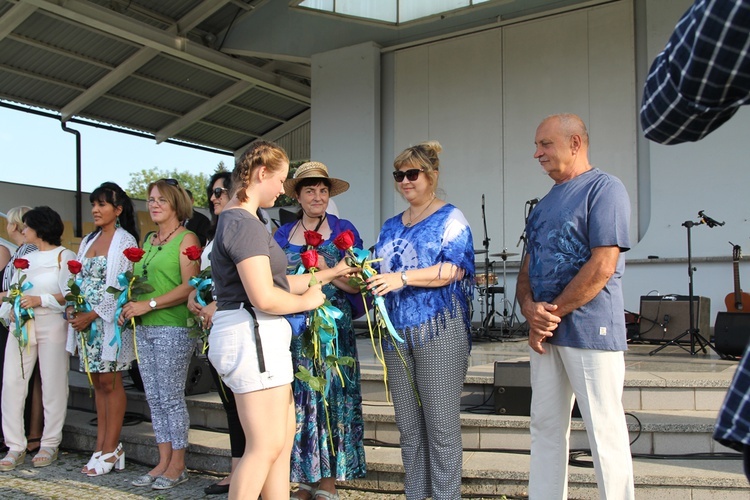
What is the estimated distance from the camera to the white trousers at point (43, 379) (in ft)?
15.1

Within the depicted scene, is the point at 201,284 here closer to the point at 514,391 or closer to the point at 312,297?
the point at 312,297

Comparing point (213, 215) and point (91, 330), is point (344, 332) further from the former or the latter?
point (91, 330)

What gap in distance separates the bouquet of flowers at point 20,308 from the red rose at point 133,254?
43.2 inches

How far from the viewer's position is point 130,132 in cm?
1351

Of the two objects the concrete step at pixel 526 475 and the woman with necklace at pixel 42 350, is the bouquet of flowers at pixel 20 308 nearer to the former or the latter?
the woman with necklace at pixel 42 350

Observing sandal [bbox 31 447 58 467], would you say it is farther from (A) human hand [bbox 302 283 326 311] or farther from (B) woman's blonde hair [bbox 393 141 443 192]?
(B) woman's blonde hair [bbox 393 141 443 192]

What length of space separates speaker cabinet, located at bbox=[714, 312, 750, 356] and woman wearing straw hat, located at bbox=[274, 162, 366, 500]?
10.9 ft

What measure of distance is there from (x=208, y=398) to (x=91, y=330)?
3.07ft

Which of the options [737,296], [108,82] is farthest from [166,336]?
[108,82]

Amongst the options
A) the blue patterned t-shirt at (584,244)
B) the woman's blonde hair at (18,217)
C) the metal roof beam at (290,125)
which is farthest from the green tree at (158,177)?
the blue patterned t-shirt at (584,244)

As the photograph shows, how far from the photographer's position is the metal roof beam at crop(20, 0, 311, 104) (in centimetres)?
886

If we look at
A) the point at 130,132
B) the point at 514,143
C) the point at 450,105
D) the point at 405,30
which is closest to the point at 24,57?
the point at 130,132

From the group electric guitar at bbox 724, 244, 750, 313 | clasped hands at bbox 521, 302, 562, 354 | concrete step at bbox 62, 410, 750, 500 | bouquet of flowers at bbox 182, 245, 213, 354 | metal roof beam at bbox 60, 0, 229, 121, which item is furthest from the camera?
metal roof beam at bbox 60, 0, 229, 121

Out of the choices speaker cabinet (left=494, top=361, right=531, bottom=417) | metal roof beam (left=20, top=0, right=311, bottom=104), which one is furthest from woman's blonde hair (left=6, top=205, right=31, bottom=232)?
metal roof beam (left=20, top=0, right=311, bottom=104)
